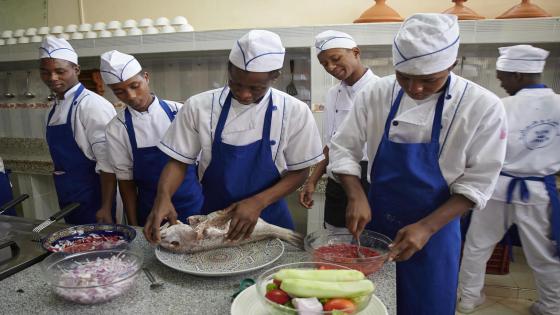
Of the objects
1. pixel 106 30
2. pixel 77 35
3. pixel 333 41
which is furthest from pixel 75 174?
pixel 77 35

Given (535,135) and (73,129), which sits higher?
(73,129)

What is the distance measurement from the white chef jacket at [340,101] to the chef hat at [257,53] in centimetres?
93

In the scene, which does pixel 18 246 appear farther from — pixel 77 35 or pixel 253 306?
pixel 77 35

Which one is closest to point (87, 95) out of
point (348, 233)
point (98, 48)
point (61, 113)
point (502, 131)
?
point (61, 113)

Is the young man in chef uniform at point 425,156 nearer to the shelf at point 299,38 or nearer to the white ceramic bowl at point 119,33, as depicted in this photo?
the shelf at point 299,38

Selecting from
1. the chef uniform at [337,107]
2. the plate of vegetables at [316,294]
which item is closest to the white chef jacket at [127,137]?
the chef uniform at [337,107]

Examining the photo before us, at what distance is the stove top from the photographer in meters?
1.28

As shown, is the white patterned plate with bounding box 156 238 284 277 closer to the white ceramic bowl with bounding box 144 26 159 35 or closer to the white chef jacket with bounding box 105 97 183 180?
the white chef jacket with bounding box 105 97 183 180

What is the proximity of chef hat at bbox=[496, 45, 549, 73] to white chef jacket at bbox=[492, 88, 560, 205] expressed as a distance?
15cm

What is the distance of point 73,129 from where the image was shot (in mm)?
2264

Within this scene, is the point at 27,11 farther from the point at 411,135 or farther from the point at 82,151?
the point at 411,135

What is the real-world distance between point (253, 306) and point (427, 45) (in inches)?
36.4

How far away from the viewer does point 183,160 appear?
1649mm

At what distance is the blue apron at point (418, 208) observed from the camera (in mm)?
1339
